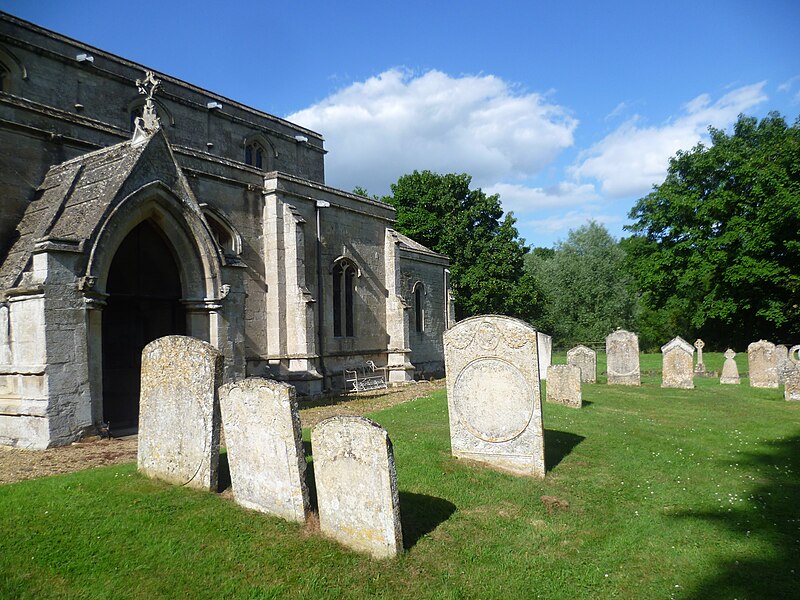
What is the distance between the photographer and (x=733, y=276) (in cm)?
3147

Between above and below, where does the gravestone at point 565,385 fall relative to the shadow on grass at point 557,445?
above

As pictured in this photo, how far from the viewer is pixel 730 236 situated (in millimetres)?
32125

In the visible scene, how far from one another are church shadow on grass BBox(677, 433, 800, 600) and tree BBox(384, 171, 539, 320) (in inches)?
1078

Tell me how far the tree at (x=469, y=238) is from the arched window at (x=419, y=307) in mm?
9623

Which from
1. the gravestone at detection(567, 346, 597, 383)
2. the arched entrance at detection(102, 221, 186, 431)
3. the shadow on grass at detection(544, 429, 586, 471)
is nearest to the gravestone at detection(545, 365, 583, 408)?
the shadow on grass at detection(544, 429, 586, 471)

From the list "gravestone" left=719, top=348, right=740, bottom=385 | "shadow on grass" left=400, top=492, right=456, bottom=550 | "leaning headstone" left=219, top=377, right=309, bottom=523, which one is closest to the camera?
"shadow on grass" left=400, top=492, right=456, bottom=550

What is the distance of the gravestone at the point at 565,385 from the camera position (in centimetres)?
1428

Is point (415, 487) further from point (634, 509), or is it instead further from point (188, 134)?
point (188, 134)

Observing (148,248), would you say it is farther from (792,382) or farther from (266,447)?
(792,382)

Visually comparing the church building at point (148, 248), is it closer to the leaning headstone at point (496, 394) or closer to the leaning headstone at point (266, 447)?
the leaning headstone at point (266, 447)

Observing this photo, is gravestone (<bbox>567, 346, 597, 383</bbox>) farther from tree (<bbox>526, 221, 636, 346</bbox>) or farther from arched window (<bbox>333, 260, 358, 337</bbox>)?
tree (<bbox>526, 221, 636, 346</bbox>)

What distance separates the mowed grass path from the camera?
4.68m

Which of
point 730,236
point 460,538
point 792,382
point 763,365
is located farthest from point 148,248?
point 730,236

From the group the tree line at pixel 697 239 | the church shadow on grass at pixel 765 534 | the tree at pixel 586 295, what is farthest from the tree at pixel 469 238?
the church shadow on grass at pixel 765 534
